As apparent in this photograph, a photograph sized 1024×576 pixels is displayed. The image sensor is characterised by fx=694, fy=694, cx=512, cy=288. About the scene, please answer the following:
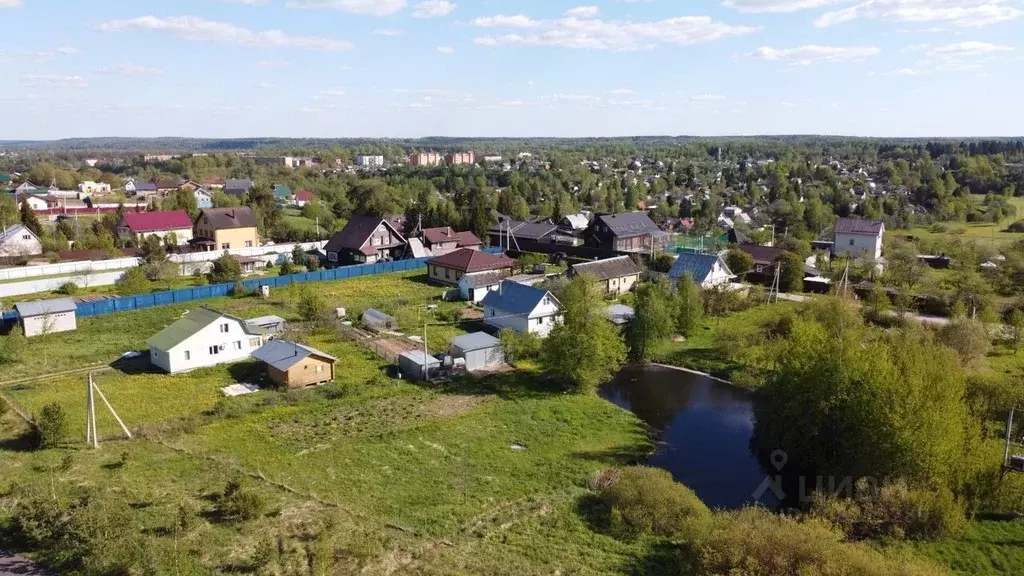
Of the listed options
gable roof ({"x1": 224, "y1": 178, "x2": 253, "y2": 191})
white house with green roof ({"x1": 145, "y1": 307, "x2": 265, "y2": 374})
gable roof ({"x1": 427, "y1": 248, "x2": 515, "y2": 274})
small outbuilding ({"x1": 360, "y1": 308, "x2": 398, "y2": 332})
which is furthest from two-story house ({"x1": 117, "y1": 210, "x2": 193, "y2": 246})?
gable roof ({"x1": 224, "y1": 178, "x2": 253, "y2": 191})

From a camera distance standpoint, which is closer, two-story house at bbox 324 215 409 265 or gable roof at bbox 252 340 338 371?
gable roof at bbox 252 340 338 371

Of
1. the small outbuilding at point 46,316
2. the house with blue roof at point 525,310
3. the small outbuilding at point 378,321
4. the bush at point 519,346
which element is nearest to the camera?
the bush at point 519,346

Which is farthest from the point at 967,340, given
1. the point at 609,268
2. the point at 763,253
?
the point at 763,253

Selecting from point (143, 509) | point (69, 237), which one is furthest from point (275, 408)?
point (69, 237)

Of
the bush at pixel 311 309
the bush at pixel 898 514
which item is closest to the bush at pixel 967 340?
the bush at pixel 898 514

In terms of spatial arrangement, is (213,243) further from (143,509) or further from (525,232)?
(143,509)

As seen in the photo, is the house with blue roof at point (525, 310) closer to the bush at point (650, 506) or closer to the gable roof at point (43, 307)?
the bush at point (650, 506)

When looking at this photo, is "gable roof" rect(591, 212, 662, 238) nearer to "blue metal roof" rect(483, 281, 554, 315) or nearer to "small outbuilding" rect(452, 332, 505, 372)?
"blue metal roof" rect(483, 281, 554, 315)
